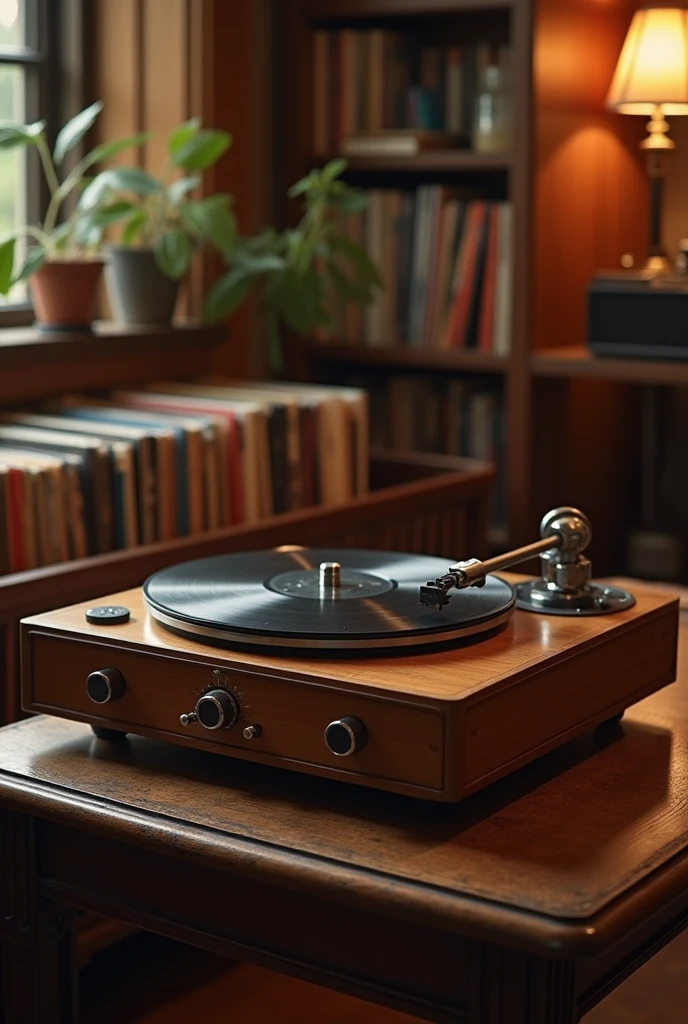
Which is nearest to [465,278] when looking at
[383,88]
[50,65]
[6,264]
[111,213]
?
[383,88]

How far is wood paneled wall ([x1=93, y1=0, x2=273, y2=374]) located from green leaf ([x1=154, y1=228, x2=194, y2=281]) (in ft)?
1.02

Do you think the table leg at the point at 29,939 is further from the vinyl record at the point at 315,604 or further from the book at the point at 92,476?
the book at the point at 92,476

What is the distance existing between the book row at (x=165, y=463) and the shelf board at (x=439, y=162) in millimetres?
523

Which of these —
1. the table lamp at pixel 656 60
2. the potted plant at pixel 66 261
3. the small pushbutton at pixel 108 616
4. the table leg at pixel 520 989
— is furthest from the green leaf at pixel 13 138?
the table leg at pixel 520 989

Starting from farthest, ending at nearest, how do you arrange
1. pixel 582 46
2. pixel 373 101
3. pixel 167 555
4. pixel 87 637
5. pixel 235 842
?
1. pixel 373 101
2. pixel 582 46
3. pixel 167 555
4. pixel 87 637
5. pixel 235 842

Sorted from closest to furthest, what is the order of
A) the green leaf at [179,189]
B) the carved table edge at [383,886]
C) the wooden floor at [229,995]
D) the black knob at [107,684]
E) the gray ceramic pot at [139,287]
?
the carved table edge at [383,886] < the black knob at [107,684] < the wooden floor at [229,995] < the green leaf at [179,189] < the gray ceramic pot at [139,287]

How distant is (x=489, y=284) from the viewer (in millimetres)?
2729

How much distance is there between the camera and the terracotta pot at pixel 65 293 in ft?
7.57

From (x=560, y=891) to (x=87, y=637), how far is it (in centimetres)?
46

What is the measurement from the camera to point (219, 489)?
221 centimetres

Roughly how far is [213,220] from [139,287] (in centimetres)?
21

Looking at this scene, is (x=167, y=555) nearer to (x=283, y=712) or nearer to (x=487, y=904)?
(x=283, y=712)

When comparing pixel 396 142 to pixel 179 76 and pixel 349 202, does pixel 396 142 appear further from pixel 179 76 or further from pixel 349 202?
pixel 179 76

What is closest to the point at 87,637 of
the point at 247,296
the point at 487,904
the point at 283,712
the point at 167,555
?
the point at 283,712
